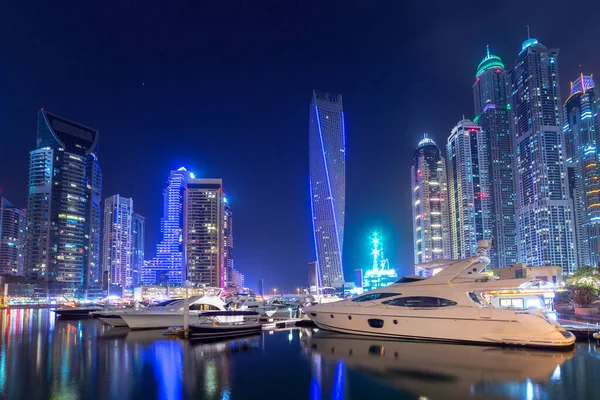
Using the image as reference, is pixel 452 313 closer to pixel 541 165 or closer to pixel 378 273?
pixel 541 165

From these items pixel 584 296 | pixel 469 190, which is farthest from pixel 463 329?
pixel 469 190

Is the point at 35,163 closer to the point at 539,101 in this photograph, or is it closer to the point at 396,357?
the point at 396,357

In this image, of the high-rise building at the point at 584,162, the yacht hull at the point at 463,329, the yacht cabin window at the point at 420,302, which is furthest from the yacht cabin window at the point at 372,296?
the high-rise building at the point at 584,162

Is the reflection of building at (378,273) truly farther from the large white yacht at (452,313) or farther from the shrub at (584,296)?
the large white yacht at (452,313)

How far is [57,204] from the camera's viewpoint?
458 ft

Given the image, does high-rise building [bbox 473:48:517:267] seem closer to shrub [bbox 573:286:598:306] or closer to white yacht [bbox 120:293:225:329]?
shrub [bbox 573:286:598:306]

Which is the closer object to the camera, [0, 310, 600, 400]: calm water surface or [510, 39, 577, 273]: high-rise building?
[0, 310, 600, 400]: calm water surface

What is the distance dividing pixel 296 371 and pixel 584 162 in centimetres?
17591

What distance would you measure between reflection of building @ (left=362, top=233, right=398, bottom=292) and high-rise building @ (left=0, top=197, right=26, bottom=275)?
12793 centimetres

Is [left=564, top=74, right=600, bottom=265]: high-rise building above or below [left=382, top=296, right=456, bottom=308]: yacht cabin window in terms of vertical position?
above

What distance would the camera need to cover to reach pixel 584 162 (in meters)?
160

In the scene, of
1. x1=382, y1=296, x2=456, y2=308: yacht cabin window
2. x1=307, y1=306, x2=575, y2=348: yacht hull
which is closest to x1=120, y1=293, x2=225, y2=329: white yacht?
x1=307, y1=306, x2=575, y2=348: yacht hull

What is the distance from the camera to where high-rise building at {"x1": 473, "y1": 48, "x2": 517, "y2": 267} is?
160 m

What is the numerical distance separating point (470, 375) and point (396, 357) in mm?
A: 4158
